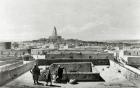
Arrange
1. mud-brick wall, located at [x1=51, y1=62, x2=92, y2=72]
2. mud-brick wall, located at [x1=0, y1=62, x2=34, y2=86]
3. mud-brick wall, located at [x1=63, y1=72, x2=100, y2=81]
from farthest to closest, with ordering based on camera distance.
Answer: mud-brick wall, located at [x1=51, y1=62, x2=92, y2=72], mud-brick wall, located at [x1=63, y1=72, x2=100, y2=81], mud-brick wall, located at [x1=0, y1=62, x2=34, y2=86]

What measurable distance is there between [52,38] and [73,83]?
99.1 m

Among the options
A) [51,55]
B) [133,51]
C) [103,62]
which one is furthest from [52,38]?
[103,62]

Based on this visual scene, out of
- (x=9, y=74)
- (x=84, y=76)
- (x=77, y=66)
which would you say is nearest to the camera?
(x=9, y=74)

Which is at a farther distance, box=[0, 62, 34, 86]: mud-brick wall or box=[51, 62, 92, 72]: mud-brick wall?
box=[51, 62, 92, 72]: mud-brick wall

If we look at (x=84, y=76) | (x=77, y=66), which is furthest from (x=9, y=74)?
(x=77, y=66)

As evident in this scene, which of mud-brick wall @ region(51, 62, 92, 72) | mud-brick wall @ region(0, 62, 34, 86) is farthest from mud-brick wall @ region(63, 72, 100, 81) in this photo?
mud-brick wall @ region(51, 62, 92, 72)

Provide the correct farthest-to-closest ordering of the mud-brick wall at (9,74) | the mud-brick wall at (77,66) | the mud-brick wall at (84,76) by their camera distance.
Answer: the mud-brick wall at (77,66) → the mud-brick wall at (84,76) → the mud-brick wall at (9,74)

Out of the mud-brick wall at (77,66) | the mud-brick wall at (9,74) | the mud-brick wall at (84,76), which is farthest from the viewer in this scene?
the mud-brick wall at (77,66)

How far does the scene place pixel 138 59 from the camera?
111 feet

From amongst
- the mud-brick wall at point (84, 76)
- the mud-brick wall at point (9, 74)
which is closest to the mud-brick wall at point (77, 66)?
the mud-brick wall at point (9, 74)

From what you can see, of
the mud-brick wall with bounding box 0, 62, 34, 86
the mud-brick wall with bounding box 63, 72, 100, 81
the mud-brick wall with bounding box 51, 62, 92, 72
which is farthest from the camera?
the mud-brick wall with bounding box 51, 62, 92, 72

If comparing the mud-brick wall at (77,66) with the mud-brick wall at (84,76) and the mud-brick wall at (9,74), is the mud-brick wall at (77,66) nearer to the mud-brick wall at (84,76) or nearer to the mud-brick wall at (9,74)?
the mud-brick wall at (9,74)

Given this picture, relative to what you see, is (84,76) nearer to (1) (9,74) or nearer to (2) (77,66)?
(1) (9,74)

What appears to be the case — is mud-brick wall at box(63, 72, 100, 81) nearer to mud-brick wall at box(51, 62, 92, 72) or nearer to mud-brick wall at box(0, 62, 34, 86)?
mud-brick wall at box(0, 62, 34, 86)
